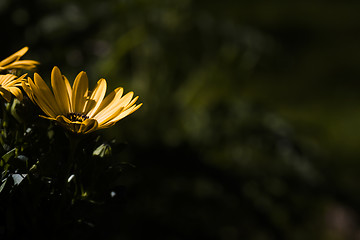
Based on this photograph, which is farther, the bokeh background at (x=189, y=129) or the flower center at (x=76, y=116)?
the bokeh background at (x=189, y=129)

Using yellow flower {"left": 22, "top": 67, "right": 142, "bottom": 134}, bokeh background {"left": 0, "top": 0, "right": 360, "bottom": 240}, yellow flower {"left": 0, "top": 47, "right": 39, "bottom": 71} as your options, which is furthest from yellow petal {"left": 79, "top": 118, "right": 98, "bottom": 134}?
bokeh background {"left": 0, "top": 0, "right": 360, "bottom": 240}

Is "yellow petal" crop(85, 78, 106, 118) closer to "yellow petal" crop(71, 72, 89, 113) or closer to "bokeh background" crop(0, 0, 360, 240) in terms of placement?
"yellow petal" crop(71, 72, 89, 113)

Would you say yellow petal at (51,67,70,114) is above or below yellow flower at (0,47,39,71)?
below

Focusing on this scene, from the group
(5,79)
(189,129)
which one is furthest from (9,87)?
(189,129)

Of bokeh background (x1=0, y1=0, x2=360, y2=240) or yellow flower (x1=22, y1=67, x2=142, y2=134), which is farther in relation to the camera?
bokeh background (x1=0, y1=0, x2=360, y2=240)

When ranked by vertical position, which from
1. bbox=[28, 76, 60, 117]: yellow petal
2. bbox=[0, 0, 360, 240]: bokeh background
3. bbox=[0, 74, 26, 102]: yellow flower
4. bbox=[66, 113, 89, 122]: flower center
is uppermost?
bbox=[0, 0, 360, 240]: bokeh background

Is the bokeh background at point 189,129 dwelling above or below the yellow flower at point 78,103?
above

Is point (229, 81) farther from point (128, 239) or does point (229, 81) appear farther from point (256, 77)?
point (256, 77)

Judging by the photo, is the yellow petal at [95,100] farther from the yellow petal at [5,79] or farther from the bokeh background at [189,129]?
the bokeh background at [189,129]

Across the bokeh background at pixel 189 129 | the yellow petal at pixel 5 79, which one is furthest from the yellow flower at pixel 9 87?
the bokeh background at pixel 189 129

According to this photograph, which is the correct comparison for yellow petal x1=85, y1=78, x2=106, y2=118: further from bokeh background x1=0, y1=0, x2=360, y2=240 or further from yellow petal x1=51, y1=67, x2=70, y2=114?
bokeh background x1=0, y1=0, x2=360, y2=240
